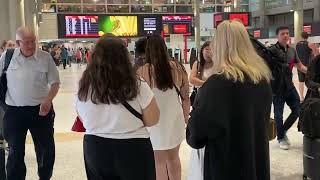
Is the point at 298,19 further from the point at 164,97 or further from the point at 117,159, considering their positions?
the point at 117,159

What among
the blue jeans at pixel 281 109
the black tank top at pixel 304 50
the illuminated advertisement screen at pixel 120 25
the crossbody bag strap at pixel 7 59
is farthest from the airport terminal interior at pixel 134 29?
the black tank top at pixel 304 50

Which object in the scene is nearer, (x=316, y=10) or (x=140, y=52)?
(x=140, y=52)

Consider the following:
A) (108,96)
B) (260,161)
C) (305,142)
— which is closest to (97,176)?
(108,96)

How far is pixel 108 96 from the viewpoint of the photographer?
2385 mm

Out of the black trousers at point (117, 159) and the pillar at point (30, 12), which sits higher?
the pillar at point (30, 12)

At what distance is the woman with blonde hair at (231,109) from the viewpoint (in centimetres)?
220

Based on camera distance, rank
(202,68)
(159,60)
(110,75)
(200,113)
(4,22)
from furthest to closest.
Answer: (4,22), (202,68), (159,60), (110,75), (200,113)

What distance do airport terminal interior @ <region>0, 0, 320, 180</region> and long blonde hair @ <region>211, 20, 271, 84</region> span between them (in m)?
0.17

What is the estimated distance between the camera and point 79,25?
24672 mm

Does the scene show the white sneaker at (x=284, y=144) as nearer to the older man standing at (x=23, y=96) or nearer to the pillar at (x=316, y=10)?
the older man standing at (x=23, y=96)

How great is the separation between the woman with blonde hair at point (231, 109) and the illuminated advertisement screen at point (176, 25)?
23.5 meters

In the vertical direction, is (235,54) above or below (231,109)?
above

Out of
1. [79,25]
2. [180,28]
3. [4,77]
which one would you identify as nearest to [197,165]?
[4,77]

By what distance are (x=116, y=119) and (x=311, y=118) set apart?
1.97m
